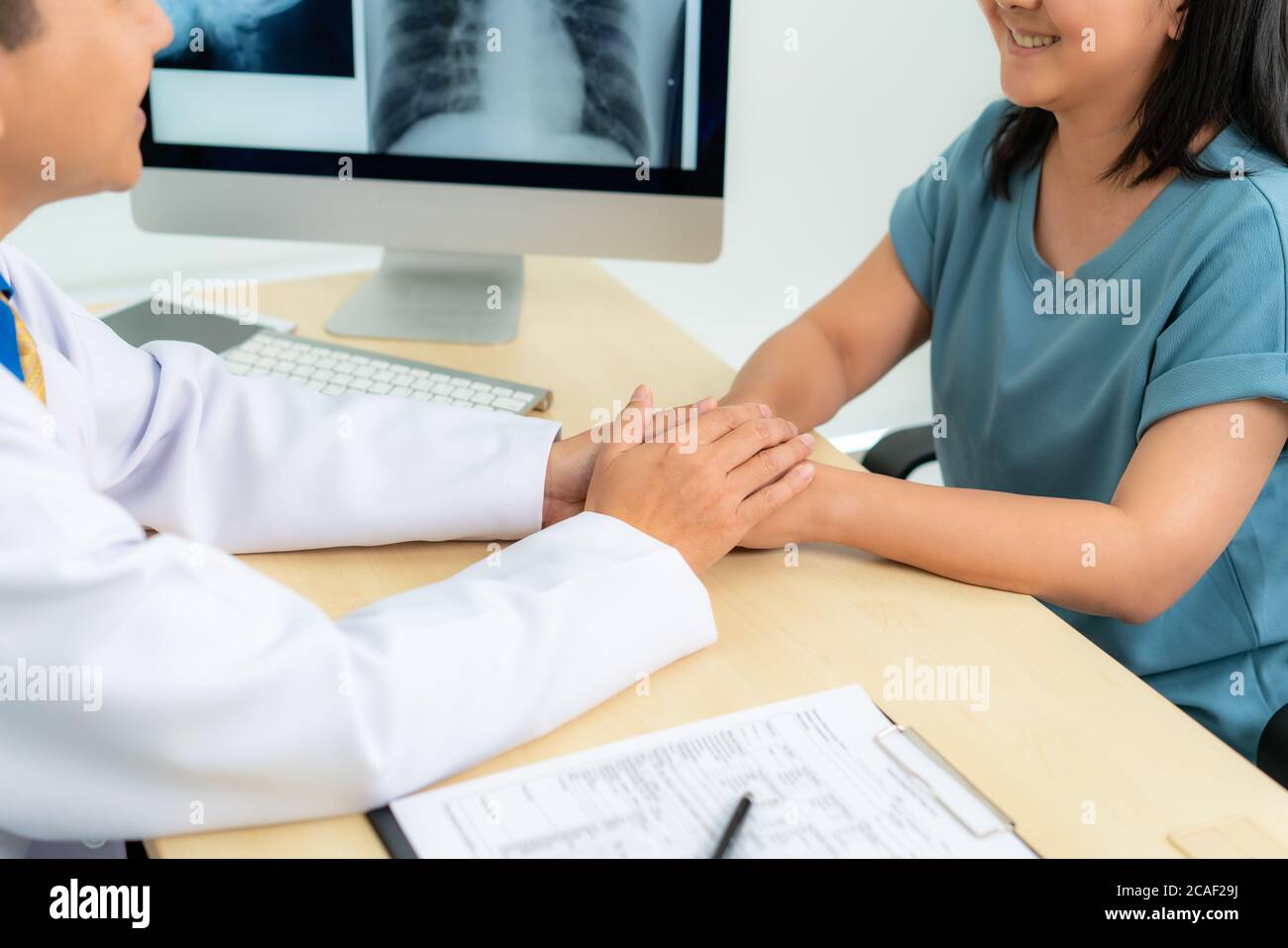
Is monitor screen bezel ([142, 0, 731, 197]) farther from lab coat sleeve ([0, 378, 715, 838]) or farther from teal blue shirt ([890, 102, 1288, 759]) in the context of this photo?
lab coat sleeve ([0, 378, 715, 838])

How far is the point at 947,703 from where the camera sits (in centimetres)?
81

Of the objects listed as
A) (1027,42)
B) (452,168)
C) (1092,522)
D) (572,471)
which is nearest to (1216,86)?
(1027,42)

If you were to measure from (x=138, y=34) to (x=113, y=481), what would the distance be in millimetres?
333

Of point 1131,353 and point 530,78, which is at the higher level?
point 530,78

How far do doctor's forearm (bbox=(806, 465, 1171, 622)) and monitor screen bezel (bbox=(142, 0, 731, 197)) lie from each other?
49cm

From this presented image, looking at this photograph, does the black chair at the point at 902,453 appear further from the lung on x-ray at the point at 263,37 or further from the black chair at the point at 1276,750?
the lung on x-ray at the point at 263,37

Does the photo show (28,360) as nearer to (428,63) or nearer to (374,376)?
(374,376)

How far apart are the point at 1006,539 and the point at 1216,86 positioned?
45cm

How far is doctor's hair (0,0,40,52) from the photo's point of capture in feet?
2.45

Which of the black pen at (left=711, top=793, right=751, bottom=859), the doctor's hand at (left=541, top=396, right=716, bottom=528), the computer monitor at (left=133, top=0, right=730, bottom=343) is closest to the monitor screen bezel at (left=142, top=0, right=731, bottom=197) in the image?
the computer monitor at (left=133, top=0, right=730, bottom=343)

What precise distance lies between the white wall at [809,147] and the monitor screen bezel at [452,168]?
18.2 inches
